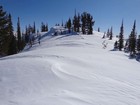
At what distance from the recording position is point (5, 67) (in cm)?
1065

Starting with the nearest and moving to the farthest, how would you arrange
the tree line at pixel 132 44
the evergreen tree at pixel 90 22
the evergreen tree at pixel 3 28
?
the evergreen tree at pixel 3 28, the tree line at pixel 132 44, the evergreen tree at pixel 90 22

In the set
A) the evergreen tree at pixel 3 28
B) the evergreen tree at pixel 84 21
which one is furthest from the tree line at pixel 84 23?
the evergreen tree at pixel 3 28

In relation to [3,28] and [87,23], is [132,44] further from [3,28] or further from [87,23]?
[3,28]

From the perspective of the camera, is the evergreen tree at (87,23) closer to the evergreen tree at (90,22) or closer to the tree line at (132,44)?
the evergreen tree at (90,22)

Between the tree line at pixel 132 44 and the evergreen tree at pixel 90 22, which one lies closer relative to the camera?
the tree line at pixel 132 44

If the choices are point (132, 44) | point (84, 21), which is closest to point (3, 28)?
point (132, 44)

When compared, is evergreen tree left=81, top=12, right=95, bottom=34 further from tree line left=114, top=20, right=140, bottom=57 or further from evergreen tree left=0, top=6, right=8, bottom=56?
evergreen tree left=0, top=6, right=8, bottom=56

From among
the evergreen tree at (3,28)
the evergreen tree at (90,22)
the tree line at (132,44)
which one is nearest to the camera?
the evergreen tree at (3,28)

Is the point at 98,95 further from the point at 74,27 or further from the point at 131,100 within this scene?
the point at 74,27

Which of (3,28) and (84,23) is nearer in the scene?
(3,28)

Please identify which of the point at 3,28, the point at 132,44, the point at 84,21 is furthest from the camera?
the point at 84,21

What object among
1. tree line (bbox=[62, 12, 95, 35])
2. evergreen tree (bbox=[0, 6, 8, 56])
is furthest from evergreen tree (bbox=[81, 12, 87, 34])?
evergreen tree (bbox=[0, 6, 8, 56])

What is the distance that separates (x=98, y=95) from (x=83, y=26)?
72703mm

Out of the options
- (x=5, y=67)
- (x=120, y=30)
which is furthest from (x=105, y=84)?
(x=120, y=30)
